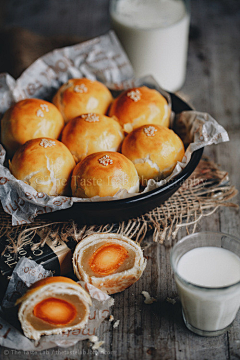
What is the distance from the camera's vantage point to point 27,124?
3.84 ft

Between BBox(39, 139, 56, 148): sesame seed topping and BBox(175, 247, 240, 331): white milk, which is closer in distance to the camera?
BBox(175, 247, 240, 331): white milk

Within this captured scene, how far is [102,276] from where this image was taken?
0.94 m

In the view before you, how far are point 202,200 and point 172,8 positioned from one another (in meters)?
0.94

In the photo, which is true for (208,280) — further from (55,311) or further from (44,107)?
(44,107)

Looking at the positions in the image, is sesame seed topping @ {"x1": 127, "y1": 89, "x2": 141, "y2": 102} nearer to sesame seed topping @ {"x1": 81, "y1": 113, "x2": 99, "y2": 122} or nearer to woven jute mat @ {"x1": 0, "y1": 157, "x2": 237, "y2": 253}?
sesame seed topping @ {"x1": 81, "y1": 113, "x2": 99, "y2": 122}

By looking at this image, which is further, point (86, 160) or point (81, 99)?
point (81, 99)

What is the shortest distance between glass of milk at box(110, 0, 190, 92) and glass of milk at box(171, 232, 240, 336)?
101 centimetres

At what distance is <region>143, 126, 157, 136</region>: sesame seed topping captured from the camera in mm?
1109

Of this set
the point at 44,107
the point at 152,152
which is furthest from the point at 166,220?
the point at 44,107

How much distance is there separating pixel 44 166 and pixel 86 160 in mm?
114

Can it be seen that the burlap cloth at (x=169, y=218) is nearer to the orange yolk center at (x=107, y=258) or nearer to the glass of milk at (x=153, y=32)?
the orange yolk center at (x=107, y=258)

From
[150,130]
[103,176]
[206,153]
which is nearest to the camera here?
[103,176]

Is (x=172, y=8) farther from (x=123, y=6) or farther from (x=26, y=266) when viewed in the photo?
(x=26, y=266)

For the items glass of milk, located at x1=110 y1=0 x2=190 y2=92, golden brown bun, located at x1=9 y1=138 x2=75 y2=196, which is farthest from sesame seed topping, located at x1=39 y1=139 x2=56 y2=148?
glass of milk, located at x1=110 y1=0 x2=190 y2=92
